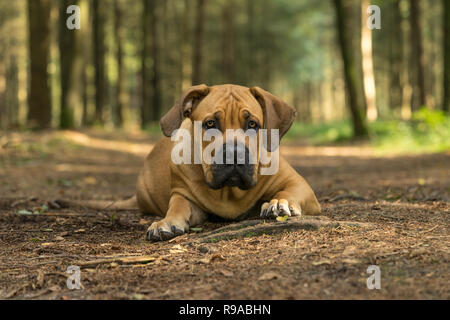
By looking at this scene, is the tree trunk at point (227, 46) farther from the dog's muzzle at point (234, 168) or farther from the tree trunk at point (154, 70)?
the dog's muzzle at point (234, 168)

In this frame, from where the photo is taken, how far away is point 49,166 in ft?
34.3

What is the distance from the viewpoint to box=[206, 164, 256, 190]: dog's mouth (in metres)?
4.27

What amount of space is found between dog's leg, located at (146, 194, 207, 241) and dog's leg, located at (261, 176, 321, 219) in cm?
68

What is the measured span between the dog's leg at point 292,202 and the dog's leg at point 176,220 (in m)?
0.68

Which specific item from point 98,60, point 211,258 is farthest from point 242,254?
point 98,60

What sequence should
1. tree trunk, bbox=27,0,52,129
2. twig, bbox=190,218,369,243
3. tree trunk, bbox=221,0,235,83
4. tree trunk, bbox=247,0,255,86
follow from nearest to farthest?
1. twig, bbox=190,218,369,243
2. tree trunk, bbox=27,0,52,129
3. tree trunk, bbox=221,0,235,83
4. tree trunk, bbox=247,0,255,86

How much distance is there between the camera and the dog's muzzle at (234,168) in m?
4.21

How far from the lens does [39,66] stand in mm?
15383

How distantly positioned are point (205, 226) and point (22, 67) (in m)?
38.4

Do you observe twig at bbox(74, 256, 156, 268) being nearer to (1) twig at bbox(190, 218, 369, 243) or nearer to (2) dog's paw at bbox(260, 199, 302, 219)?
(1) twig at bbox(190, 218, 369, 243)

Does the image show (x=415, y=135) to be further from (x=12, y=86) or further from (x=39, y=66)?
(x=12, y=86)

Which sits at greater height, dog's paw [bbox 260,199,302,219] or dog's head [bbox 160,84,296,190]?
dog's head [bbox 160,84,296,190]

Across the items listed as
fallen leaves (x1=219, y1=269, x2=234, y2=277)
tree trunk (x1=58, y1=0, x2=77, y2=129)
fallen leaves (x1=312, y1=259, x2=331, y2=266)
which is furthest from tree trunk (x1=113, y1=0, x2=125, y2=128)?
fallen leaves (x1=312, y1=259, x2=331, y2=266)
